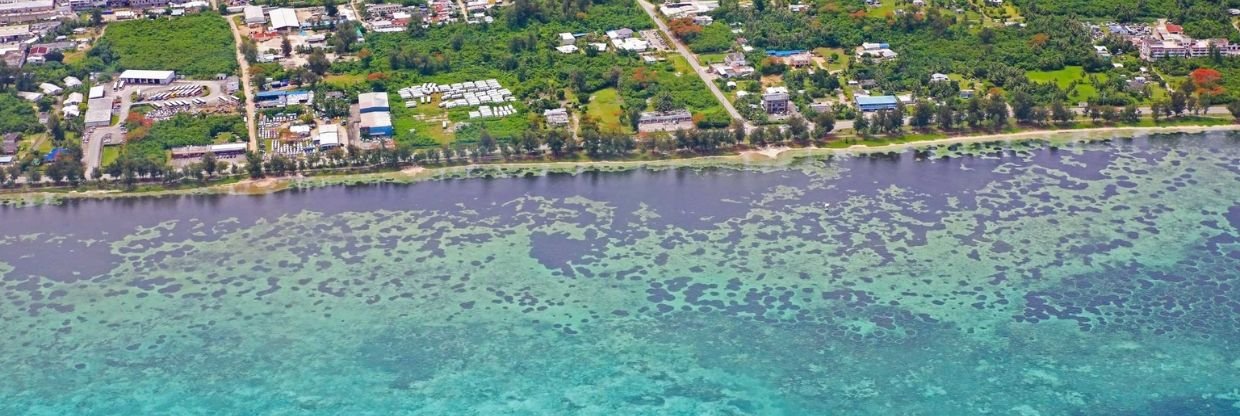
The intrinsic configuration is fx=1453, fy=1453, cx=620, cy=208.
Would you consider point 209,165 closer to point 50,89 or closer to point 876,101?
point 50,89

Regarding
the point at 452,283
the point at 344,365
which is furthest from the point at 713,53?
the point at 344,365

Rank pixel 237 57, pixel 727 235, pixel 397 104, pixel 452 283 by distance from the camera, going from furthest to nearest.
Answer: pixel 237 57 < pixel 397 104 < pixel 727 235 < pixel 452 283

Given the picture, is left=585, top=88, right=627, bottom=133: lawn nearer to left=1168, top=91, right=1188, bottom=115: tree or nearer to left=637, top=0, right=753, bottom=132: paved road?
left=637, top=0, right=753, bottom=132: paved road

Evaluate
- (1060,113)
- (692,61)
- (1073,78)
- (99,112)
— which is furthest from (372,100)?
(1073,78)

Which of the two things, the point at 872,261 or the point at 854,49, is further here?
the point at 854,49

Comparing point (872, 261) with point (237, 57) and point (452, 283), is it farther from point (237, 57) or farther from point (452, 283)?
point (237, 57)

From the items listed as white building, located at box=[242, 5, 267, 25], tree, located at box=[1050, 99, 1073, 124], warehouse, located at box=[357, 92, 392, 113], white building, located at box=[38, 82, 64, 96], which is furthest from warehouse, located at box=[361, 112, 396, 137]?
tree, located at box=[1050, 99, 1073, 124]

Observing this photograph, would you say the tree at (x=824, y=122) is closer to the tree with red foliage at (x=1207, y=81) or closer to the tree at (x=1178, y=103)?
the tree at (x=1178, y=103)
